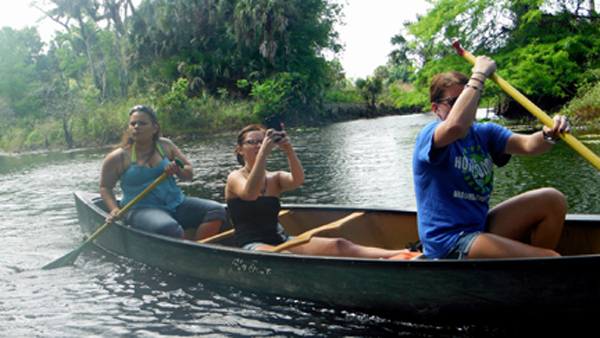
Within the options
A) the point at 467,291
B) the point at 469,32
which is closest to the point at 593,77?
the point at 469,32

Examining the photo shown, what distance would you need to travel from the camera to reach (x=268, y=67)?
1229 inches

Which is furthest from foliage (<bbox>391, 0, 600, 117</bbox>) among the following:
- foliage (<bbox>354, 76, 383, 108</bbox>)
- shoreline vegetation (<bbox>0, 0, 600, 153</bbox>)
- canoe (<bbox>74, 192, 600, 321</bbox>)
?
foliage (<bbox>354, 76, 383, 108</bbox>)

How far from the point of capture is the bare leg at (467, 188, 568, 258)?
104 inches

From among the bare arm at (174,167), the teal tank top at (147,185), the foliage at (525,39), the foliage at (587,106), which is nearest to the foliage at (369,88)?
the foliage at (525,39)

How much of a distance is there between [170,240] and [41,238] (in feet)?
10.9

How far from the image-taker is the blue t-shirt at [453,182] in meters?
2.56

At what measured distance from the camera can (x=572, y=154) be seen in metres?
10.1

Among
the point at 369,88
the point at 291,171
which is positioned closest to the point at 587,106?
the point at 291,171

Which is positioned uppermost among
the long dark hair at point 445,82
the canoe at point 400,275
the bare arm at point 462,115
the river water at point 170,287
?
the long dark hair at point 445,82

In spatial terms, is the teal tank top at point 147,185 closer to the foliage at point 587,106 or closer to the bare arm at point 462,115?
the bare arm at point 462,115

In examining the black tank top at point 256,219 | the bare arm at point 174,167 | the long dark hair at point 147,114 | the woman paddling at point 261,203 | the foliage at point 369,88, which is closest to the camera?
the woman paddling at point 261,203

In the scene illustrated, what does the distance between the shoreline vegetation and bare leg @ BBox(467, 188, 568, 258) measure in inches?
486

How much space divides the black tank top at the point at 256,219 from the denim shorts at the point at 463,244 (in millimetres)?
1392

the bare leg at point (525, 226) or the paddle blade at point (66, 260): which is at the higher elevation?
the bare leg at point (525, 226)
